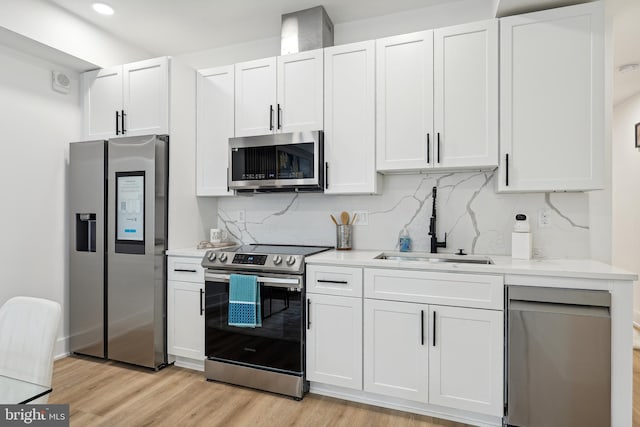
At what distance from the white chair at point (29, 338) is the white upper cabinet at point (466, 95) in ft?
7.62

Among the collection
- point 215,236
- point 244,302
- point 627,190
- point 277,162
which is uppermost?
point 277,162

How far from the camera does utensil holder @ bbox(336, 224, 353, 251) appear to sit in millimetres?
2908

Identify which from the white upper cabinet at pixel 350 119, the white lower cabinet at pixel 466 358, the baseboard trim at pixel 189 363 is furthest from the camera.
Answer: the baseboard trim at pixel 189 363

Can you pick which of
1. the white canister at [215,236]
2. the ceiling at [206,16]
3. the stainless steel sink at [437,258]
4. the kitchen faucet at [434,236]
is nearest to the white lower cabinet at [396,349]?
the stainless steel sink at [437,258]

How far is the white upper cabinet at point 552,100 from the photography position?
2139mm

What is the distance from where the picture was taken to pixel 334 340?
2.35 metres

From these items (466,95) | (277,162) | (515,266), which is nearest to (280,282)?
(277,162)

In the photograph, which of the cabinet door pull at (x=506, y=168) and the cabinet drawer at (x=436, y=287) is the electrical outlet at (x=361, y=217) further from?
the cabinet door pull at (x=506, y=168)

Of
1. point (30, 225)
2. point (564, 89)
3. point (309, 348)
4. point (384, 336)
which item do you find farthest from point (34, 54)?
point (564, 89)

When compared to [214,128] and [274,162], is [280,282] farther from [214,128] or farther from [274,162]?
[214,128]

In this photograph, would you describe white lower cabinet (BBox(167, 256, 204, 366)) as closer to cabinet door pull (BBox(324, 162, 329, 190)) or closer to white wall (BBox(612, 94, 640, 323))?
cabinet door pull (BBox(324, 162, 329, 190))

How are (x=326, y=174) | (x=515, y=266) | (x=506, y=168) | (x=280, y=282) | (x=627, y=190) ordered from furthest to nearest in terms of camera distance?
(x=627, y=190) < (x=326, y=174) < (x=280, y=282) < (x=506, y=168) < (x=515, y=266)

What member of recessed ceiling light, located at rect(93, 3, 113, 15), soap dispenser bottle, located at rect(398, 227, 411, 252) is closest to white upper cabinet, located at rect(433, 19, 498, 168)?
soap dispenser bottle, located at rect(398, 227, 411, 252)

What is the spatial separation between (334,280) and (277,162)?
107 cm
